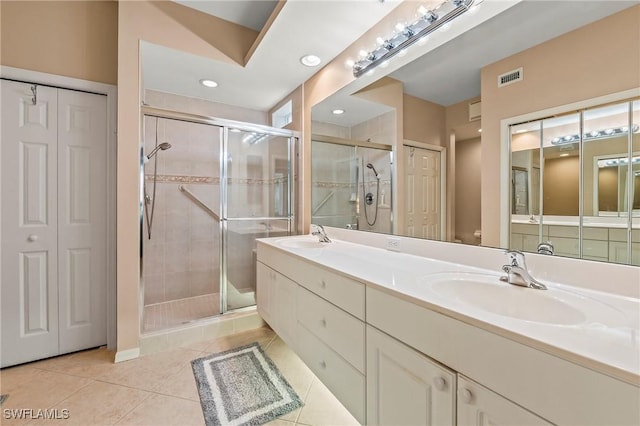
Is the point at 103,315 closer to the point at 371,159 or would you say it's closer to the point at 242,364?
the point at 242,364

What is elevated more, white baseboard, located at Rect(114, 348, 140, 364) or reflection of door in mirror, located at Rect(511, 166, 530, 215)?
reflection of door in mirror, located at Rect(511, 166, 530, 215)

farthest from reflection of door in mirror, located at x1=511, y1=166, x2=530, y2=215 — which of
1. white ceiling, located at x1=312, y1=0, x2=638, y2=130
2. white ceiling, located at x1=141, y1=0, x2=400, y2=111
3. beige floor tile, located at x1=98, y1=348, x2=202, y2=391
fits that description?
beige floor tile, located at x1=98, y1=348, x2=202, y2=391

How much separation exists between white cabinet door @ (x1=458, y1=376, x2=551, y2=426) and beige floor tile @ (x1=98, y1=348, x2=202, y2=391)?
5.60 ft

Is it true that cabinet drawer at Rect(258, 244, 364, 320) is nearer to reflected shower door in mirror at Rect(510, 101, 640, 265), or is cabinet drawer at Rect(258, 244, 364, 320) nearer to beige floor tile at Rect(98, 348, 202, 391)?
reflected shower door in mirror at Rect(510, 101, 640, 265)

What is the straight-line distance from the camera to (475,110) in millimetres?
1233

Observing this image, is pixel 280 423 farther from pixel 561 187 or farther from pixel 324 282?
pixel 561 187

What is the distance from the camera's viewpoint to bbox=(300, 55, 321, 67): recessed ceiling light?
6.75 ft

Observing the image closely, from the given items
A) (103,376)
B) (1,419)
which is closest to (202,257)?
(103,376)

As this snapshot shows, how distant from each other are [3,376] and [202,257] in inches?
62.4

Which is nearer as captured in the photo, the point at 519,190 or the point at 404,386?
the point at 404,386

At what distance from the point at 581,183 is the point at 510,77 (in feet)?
1.70

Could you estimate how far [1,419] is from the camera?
4.33 ft

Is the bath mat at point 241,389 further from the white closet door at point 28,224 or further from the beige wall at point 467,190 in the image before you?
the beige wall at point 467,190

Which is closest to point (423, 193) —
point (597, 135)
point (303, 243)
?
point (597, 135)
